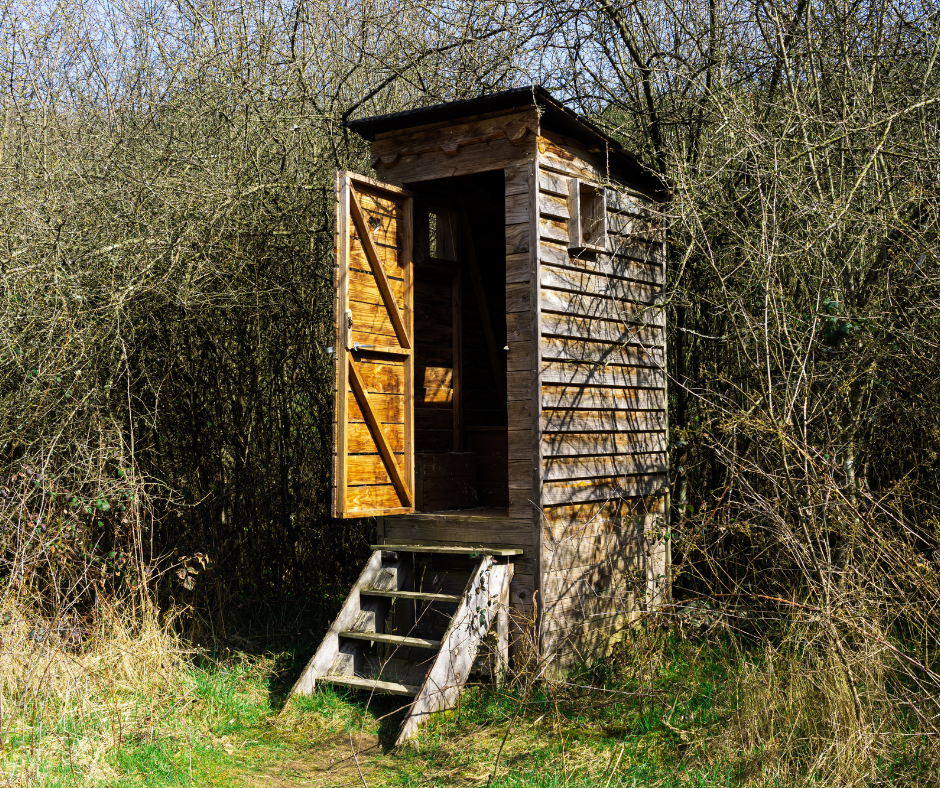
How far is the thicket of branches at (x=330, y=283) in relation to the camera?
5539 millimetres

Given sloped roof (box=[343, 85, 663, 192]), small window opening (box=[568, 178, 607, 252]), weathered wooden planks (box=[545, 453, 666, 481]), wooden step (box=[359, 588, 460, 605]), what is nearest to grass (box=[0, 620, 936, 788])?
wooden step (box=[359, 588, 460, 605])

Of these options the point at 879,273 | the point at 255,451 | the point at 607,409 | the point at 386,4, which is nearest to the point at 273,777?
the point at 607,409

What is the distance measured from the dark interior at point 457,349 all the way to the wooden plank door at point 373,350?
76cm

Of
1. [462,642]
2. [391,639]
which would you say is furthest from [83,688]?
[462,642]

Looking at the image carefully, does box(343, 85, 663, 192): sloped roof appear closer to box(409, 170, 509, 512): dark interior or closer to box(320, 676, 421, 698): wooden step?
box(409, 170, 509, 512): dark interior

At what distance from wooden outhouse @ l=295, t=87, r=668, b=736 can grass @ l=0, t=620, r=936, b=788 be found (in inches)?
9.6

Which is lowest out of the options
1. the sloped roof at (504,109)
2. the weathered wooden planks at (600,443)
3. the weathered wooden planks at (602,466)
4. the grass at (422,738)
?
the grass at (422,738)

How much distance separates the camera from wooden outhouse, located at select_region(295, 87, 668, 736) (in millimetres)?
5879

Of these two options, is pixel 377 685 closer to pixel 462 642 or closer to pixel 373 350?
pixel 462 642

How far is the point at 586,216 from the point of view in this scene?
6719mm

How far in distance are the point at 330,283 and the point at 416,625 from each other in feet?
11.6

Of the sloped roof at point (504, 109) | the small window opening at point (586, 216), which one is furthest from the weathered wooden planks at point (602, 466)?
the sloped roof at point (504, 109)

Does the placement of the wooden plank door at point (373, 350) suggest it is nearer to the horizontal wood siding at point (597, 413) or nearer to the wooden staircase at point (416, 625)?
the wooden staircase at point (416, 625)

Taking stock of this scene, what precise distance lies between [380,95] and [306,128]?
4.64ft
